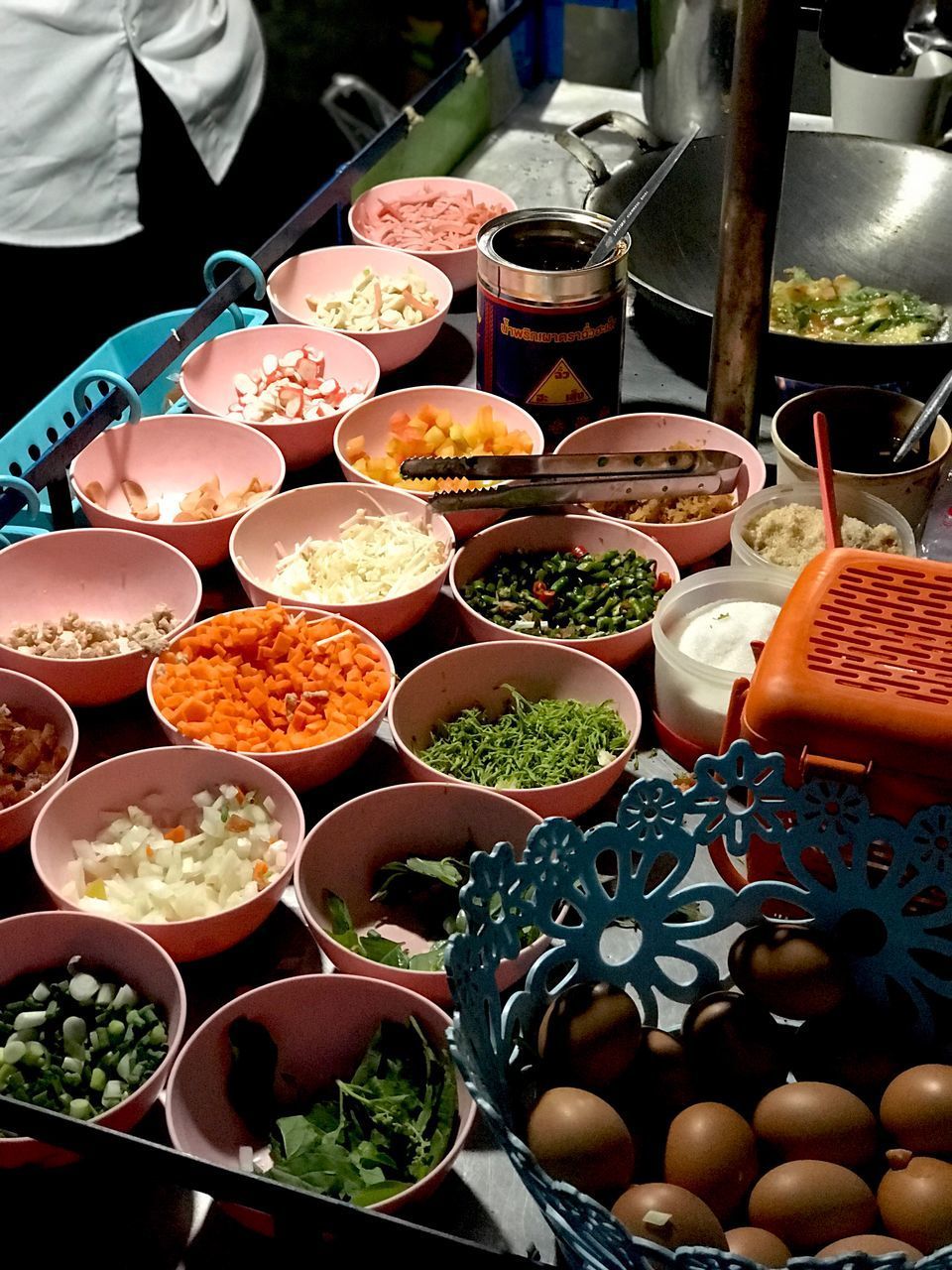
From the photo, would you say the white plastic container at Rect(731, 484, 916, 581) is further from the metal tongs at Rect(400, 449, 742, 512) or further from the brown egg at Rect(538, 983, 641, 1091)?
the brown egg at Rect(538, 983, 641, 1091)

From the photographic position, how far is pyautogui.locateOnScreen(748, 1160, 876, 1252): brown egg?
0.82m

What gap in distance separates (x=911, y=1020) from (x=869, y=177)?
1.58m

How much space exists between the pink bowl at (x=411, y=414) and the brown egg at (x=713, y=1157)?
3.25ft

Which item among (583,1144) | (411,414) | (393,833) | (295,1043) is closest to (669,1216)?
(583,1144)

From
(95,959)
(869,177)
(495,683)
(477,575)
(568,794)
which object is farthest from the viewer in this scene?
(869,177)

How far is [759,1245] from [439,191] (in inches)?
75.8

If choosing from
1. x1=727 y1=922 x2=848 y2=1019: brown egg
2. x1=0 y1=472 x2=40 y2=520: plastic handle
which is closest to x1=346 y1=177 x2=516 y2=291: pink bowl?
x1=0 y1=472 x2=40 y2=520: plastic handle

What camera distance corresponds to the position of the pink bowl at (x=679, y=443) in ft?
5.12

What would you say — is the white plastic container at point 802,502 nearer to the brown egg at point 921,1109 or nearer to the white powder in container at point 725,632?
the white powder in container at point 725,632

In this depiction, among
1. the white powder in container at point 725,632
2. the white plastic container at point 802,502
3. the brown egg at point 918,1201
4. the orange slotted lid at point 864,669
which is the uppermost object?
the orange slotted lid at point 864,669

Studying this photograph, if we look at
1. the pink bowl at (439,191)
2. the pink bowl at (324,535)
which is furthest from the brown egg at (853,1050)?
the pink bowl at (439,191)

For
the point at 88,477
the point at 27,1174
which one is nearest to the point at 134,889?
the point at 27,1174

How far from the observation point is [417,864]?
119 centimetres

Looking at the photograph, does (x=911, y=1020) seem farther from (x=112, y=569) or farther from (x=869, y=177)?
(x=869, y=177)
